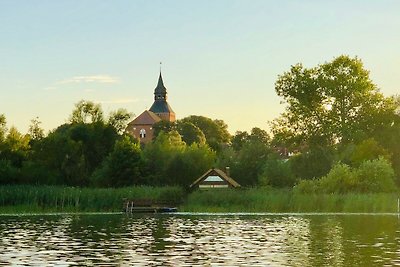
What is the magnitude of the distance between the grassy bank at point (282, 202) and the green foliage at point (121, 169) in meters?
15.0

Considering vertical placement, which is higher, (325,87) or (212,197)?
(325,87)

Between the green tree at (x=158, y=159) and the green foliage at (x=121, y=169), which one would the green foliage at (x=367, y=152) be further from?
the green foliage at (x=121, y=169)

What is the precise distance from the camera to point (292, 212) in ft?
201

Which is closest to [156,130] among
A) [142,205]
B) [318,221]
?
[142,205]

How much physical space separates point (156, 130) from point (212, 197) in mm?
96382

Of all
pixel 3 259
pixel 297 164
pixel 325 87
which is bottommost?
pixel 3 259

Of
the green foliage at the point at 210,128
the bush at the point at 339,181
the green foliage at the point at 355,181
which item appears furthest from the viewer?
the green foliage at the point at 210,128

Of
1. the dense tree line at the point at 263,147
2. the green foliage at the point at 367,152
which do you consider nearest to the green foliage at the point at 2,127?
the dense tree line at the point at 263,147

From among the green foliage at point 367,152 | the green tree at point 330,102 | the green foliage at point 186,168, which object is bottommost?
the green foliage at point 186,168

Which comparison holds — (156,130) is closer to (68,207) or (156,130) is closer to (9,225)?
(68,207)

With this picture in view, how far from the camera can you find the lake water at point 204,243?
26.9m

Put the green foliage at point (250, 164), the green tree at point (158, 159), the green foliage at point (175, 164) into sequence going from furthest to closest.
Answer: the green foliage at point (175, 164) → the green foliage at point (250, 164) → the green tree at point (158, 159)

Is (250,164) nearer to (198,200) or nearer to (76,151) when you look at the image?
(76,151)

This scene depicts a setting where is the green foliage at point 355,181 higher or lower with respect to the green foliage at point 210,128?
lower
